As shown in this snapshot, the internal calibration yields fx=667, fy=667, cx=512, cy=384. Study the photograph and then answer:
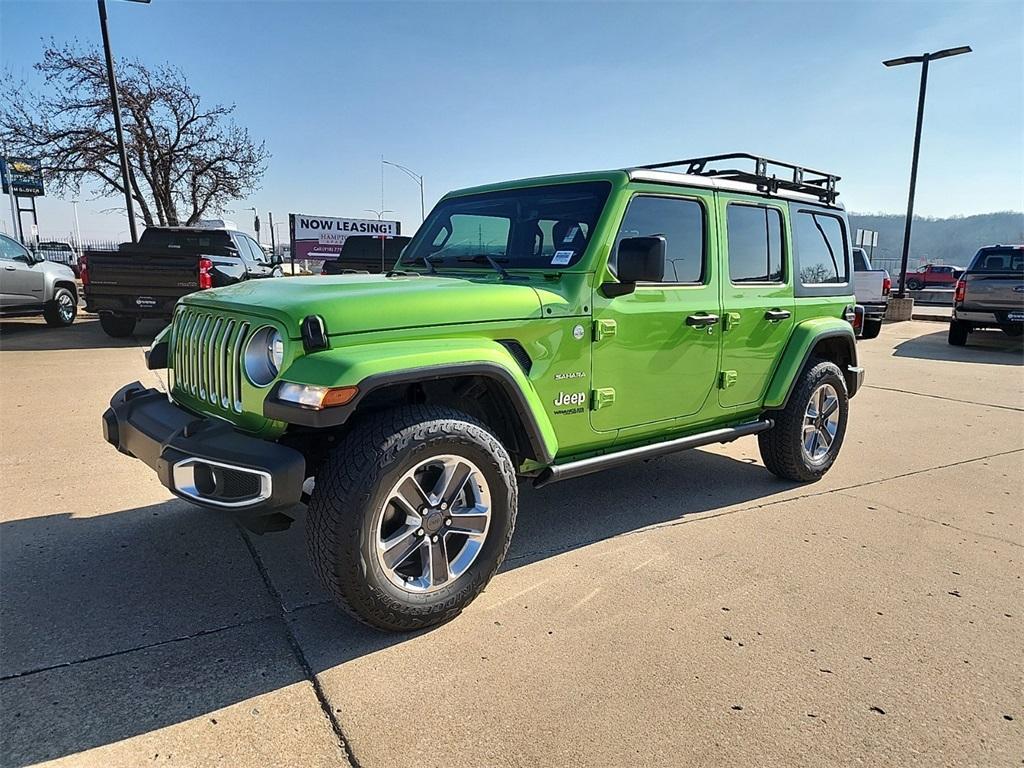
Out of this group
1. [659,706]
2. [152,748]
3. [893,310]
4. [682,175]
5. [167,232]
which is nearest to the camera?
[152,748]

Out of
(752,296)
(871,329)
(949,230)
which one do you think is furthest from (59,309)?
(949,230)

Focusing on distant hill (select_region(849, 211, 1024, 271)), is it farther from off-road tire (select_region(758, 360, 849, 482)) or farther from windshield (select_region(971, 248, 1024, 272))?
off-road tire (select_region(758, 360, 849, 482))

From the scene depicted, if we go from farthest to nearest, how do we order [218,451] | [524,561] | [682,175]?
[682,175], [524,561], [218,451]

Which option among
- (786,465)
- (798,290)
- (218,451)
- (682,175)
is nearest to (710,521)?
(786,465)

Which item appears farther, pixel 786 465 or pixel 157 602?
pixel 786 465

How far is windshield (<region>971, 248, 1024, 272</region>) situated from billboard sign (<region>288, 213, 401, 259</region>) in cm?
2239

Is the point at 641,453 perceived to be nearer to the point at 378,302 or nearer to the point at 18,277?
the point at 378,302

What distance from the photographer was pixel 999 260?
12516mm

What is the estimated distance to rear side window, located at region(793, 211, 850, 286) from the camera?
456 cm

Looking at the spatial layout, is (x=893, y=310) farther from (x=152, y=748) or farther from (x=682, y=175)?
(x=152, y=748)

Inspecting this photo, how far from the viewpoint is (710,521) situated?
3980 millimetres

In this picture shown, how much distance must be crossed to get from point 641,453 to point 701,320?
32.5 inches

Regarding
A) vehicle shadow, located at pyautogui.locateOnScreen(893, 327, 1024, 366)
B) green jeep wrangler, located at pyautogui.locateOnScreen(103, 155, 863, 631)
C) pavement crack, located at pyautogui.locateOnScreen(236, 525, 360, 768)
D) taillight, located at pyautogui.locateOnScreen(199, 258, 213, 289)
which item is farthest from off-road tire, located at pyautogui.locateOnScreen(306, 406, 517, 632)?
vehicle shadow, located at pyautogui.locateOnScreen(893, 327, 1024, 366)

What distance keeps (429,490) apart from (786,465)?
285cm
